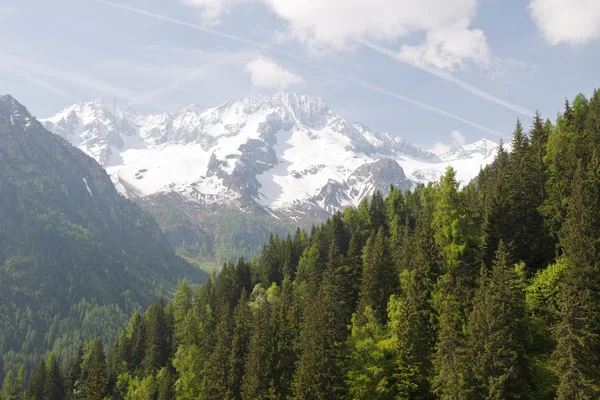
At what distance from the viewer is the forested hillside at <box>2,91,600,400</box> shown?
37.7 m

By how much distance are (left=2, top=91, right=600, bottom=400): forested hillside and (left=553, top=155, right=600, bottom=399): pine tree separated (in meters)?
0.10

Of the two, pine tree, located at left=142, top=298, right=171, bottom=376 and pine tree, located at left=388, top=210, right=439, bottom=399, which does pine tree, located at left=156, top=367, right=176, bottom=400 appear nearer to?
pine tree, located at left=142, top=298, right=171, bottom=376

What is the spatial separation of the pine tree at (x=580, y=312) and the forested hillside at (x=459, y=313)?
0.34 ft

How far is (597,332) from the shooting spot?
122 feet

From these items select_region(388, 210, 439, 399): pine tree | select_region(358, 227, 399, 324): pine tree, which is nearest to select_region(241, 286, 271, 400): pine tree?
select_region(358, 227, 399, 324): pine tree

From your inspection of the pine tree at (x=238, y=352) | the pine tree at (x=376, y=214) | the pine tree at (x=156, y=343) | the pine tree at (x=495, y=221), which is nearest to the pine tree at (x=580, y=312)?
the pine tree at (x=495, y=221)

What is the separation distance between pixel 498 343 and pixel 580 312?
21.9 ft

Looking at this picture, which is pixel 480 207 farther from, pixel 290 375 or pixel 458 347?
pixel 290 375

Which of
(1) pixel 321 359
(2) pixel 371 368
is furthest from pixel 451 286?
(1) pixel 321 359

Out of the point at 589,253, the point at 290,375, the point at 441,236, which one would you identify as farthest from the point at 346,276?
the point at 589,253

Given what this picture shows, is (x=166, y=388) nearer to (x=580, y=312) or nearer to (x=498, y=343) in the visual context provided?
(x=498, y=343)

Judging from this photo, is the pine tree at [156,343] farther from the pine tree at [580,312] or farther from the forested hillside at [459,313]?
the pine tree at [580,312]

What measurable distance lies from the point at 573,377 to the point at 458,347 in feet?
27.9

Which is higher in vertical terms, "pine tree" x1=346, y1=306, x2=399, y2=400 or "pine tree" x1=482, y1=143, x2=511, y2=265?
"pine tree" x1=482, y1=143, x2=511, y2=265
